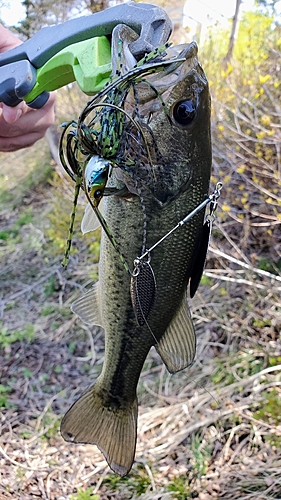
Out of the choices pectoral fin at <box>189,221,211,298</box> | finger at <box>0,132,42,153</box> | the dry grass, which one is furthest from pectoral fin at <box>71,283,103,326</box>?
the dry grass

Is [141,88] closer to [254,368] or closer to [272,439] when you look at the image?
[272,439]

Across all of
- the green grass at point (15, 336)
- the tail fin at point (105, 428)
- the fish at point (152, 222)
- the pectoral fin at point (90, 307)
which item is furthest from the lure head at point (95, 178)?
the green grass at point (15, 336)

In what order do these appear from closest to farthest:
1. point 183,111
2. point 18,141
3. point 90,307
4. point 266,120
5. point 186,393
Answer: point 183,111 < point 90,307 < point 18,141 < point 266,120 < point 186,393

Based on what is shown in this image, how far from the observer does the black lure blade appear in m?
1.05

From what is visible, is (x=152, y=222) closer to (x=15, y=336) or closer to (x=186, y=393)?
(x=186, y=393)

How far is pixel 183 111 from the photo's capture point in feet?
3.27

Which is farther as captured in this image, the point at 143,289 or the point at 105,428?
the point at 105,428

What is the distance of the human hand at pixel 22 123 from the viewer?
1.76 m

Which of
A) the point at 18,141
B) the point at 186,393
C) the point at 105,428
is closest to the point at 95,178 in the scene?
the point at 105,428

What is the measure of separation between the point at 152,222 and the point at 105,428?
80cm

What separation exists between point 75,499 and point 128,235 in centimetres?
237

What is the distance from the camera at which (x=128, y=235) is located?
1.13 m

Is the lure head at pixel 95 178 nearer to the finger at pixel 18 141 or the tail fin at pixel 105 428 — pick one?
the tail fin at pixel 105 428

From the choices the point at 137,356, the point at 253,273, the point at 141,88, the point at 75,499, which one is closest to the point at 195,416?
the point at 75,499
